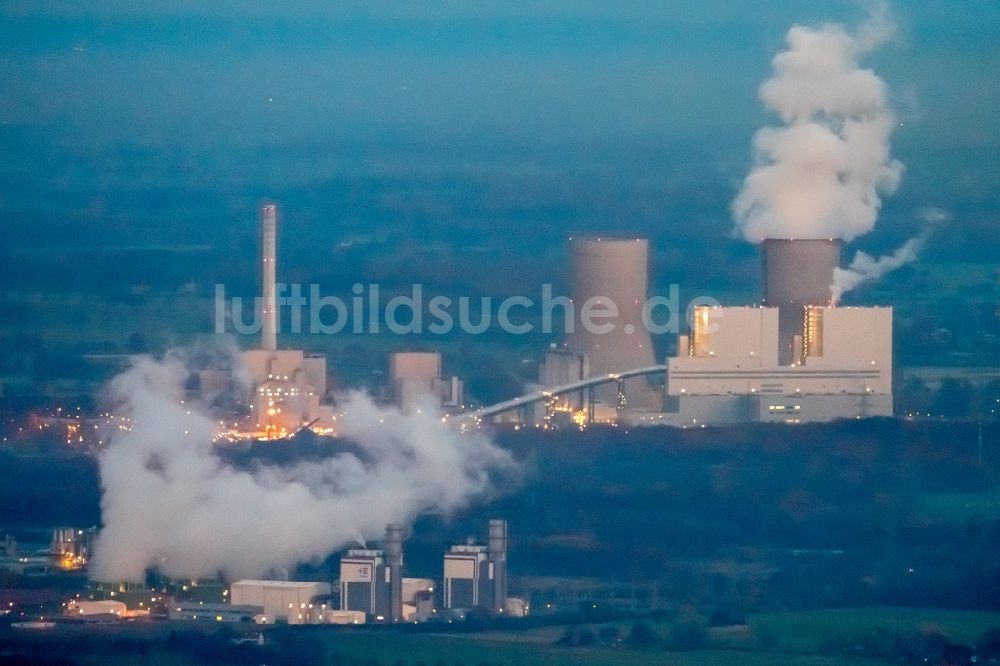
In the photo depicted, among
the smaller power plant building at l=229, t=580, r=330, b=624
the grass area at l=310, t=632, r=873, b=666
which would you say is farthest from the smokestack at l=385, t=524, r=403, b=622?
the grass area at l=310, t=632, r=873, b=666

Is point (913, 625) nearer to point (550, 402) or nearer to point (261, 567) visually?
point (261, 567)

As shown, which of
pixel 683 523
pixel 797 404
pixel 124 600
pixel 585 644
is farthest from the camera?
pixel 797 404

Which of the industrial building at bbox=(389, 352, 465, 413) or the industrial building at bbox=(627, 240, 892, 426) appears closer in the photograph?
the industrial building at bbox=(627, 240, 892, 426)

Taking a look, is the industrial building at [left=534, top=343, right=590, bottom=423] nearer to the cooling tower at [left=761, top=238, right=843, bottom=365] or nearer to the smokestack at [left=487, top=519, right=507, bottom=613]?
the cooling tower at [left=761, top=238, right=843, bottom=365]

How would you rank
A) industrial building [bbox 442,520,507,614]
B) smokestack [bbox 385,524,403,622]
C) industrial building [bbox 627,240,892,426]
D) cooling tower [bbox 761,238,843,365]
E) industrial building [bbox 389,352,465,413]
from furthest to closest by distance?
industrial building [bbox 389,352,465,413] < industrial building [bbox 627,240,892,426] < cooling tower [bbox 761,238,843,365] < industrial building [bbox 442,520,507,614] < smokestack [bbox 385,524,403,622]

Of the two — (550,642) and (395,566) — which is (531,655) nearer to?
(550,642)

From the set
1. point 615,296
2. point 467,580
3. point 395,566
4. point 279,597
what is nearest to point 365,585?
point 395,566

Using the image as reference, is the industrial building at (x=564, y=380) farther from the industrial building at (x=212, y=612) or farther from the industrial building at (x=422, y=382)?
the industrial building at (x=212, y=612)

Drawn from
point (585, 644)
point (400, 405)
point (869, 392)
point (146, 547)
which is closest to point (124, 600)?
point (146, 547)
